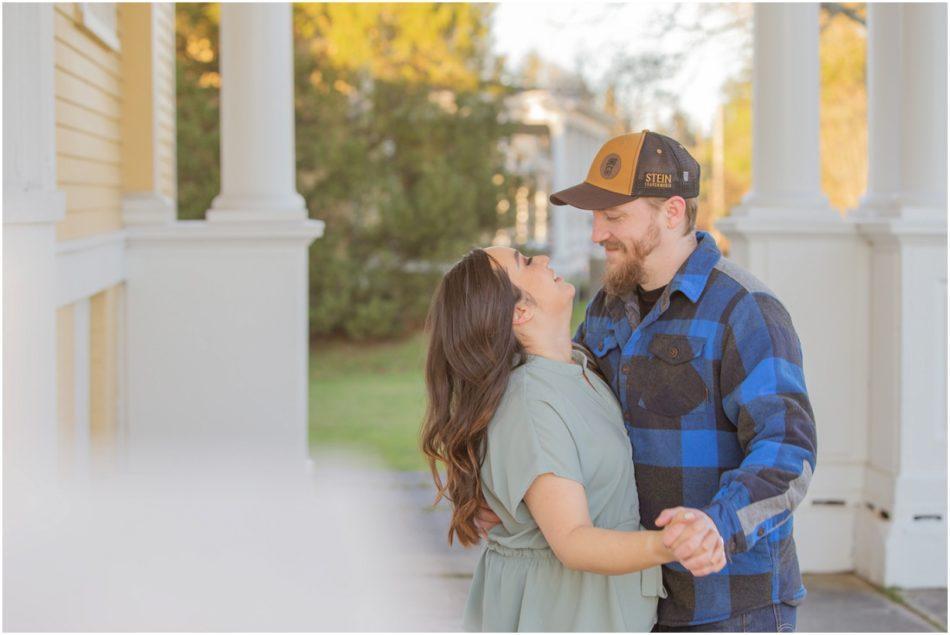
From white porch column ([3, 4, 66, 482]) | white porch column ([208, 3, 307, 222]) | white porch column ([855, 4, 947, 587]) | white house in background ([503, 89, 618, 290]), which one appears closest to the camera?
white porch column ([3, 4, 66, 482])

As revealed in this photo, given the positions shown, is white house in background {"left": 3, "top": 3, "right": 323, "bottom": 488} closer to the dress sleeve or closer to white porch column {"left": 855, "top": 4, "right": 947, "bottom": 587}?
white porch column {"left": 855, "top": 4, "right": 947, "bottom": 587}

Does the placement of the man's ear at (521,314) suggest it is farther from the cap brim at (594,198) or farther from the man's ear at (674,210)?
the man's ear at (674,210)

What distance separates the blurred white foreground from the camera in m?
4.70

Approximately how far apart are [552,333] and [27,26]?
1796mm

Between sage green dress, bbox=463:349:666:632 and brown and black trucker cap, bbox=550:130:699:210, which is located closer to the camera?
sage green dress, bbox=463:349:666:632

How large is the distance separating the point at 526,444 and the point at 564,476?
10 cm

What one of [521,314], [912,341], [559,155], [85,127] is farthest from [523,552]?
[559,155]

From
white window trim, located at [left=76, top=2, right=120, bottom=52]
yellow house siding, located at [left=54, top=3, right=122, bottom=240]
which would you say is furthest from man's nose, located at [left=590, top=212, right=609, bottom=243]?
white window trim, located at [left=76, top=2, right=120, bottom=52]

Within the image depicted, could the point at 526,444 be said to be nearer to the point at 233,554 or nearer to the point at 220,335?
the point at 233,554

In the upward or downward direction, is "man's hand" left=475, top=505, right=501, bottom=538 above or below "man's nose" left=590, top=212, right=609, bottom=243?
below

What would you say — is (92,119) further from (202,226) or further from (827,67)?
(827,67)

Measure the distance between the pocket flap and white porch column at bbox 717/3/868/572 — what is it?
10.9ft

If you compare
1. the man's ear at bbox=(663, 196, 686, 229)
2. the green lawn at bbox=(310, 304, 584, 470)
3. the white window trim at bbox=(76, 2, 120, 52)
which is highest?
the white window trim at bbox=(76, 2, 120, 52)

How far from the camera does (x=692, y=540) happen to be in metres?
2.08
